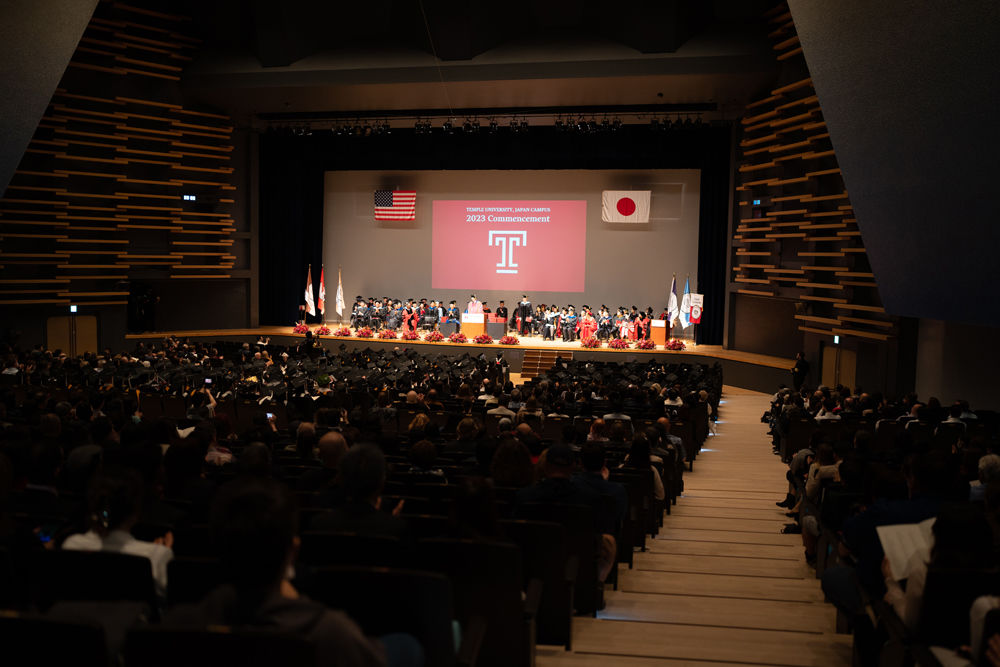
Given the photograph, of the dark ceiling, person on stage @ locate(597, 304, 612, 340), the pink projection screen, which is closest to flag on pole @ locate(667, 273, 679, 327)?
person on stage @ locate(597, 304, 612, 340)

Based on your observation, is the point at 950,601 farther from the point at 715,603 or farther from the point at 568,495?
the point at 715,603

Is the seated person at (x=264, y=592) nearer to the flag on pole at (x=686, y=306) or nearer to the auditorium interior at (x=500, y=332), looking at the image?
the auditorium interior at (x=500, y=332)

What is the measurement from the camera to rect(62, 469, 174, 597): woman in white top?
2.93 meters

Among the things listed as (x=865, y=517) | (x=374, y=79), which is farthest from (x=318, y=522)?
(x=374, y=79)

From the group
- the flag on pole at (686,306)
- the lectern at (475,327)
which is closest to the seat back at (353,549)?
the lectern at (475,327)

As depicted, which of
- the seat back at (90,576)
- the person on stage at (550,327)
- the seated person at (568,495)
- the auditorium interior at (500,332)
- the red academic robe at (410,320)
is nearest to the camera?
the seat back at (90,576)

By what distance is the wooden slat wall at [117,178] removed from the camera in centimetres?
2023

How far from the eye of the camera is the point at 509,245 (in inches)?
1022

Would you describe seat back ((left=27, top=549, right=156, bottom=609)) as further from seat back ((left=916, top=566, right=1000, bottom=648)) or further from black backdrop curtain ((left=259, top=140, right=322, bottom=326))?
black backdrop curtain ((left=259, top=140, right=322, bottom=326))

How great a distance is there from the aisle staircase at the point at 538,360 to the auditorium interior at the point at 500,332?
0.31ft

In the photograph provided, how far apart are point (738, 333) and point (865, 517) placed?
63.0ft

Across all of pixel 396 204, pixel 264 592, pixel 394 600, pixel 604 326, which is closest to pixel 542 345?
pixel 604 326

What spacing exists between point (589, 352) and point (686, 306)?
382 centimetres

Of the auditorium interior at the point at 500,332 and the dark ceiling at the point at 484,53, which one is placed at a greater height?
the dark ceiling at the point at 484,53
